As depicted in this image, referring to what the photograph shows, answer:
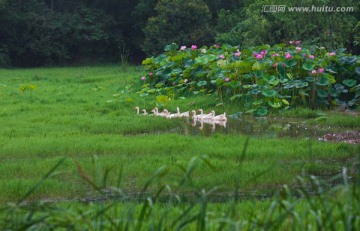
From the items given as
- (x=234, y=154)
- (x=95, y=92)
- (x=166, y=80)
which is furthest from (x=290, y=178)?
(x=95, y=92)

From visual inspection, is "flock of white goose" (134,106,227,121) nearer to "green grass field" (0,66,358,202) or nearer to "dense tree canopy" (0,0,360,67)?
"green grass field" (0,66,358,202)

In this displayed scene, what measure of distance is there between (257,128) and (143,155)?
2.99m

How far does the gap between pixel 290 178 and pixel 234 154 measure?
4.74ft

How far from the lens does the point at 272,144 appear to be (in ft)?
32.6

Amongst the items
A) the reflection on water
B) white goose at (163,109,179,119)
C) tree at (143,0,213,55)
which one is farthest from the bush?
tree at (143,0,213,55)

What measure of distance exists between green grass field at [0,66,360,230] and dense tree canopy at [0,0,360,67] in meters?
10.3

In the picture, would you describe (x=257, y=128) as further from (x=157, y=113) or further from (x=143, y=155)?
(x=143, y=155)

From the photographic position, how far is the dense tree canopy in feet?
87.5

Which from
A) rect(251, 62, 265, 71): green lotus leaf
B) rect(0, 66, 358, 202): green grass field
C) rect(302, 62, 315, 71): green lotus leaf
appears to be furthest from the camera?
rect(251, 62, 265, 71): green lotus leaf

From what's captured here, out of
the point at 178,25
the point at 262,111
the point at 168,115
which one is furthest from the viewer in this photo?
the point at 178,25

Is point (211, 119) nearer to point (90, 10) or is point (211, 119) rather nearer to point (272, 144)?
point (272, 144)

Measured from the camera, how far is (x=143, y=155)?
30.6 feet

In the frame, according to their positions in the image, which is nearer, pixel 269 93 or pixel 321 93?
pixel 269 93

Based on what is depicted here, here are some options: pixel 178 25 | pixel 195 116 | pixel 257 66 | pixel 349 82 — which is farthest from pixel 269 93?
pixel 178 25
